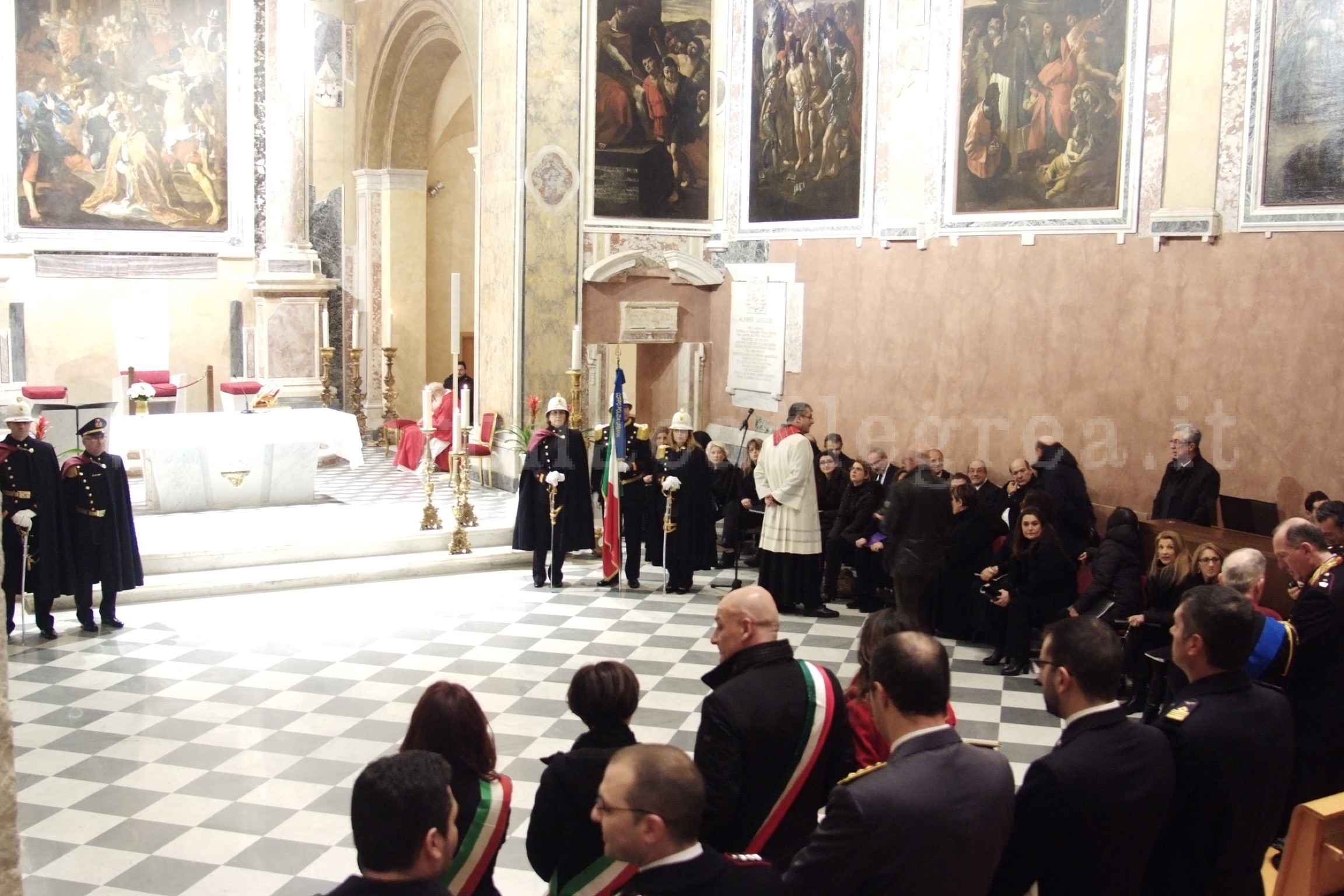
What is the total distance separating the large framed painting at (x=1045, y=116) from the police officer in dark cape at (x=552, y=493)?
4.11 m

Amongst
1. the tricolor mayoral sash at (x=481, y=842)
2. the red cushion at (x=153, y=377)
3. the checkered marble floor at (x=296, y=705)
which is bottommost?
the checkered marble floor at (x=296, y=705)

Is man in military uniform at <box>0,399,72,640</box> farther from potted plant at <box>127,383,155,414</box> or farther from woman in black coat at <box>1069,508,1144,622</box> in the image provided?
woman in black coat at <box>1069,508,1144,622</box>

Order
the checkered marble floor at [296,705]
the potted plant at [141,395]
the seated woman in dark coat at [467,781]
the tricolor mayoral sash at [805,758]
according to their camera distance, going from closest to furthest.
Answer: the seated woman in dark coat at [467,781] → the tricolor mayoral sash at [805,758] → the checkered marble floor at [296,705] → the potted plant at [141,395]

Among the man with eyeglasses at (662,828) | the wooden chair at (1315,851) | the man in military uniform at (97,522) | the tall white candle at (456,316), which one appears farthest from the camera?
the tall white candle at (456,316)

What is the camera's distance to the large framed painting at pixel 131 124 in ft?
51.5

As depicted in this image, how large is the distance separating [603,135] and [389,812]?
12722mm

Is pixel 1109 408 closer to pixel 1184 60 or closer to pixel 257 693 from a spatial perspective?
pixel 1184 60

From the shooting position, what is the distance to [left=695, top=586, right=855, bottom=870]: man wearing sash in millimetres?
3656

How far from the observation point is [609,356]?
667 inches

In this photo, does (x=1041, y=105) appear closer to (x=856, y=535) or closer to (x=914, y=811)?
(x=856, y=535)

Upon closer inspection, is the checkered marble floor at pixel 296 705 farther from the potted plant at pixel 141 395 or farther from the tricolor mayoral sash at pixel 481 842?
the potted plant at pixel 141 395

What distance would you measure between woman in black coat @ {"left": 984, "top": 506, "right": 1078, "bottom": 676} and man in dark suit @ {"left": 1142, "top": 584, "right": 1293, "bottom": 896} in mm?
5411

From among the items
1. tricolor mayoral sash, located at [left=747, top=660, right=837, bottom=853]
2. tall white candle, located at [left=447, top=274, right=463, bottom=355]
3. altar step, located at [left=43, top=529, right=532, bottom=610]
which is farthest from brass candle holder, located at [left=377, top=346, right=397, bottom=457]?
tricolor mayoral sash, located at [left=747, top=660, right=837, bottom=853]

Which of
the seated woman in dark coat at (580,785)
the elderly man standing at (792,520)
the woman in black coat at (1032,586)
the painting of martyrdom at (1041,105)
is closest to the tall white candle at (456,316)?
the elderly man standing at (792,520)
